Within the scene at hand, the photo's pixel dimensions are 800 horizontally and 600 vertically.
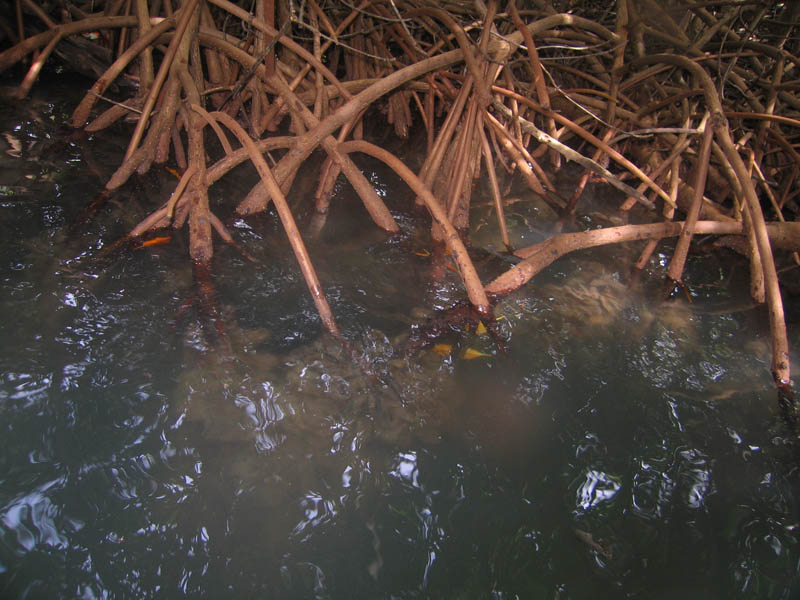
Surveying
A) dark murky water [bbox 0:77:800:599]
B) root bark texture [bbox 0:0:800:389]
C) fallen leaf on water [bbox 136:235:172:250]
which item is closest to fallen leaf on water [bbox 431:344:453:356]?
dark murky water [bbox 0:77:800:599]

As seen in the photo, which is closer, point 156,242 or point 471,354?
point 471,354

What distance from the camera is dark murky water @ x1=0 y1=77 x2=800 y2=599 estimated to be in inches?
55.5

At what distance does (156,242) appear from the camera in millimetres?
2566

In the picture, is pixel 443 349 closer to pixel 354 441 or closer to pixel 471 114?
pixel 354 441

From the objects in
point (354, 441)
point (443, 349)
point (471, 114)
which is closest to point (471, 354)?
point (443, 349)

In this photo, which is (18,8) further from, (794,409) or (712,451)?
(794,409)

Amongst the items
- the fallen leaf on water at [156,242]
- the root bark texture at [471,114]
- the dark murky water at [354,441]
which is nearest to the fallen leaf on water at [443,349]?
the dark murky water at [354,441]

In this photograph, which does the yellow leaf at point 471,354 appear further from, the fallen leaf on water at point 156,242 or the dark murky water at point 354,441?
the fallen leaf on water at point 156,242

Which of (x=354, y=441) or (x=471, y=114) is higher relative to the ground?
(x=471, y=114)

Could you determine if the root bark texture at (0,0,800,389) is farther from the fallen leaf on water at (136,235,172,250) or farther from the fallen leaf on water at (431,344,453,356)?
the fallen leaf on water at (431,344,453,356)

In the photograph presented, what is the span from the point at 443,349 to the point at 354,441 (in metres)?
0.65

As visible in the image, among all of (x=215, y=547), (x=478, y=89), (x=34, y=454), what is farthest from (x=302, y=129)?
(x=215, y=547)

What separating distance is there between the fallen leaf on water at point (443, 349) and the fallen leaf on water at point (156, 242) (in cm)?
151

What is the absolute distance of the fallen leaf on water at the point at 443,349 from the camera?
7.22 ft
